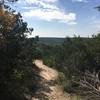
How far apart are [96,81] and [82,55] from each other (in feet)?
61.1

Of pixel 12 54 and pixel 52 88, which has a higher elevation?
pixel 12 54

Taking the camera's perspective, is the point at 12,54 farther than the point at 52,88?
No

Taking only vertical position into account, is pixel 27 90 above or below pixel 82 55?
below

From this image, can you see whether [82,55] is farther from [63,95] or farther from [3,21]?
[3,21]

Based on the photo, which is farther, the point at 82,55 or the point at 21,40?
the point at 82,55

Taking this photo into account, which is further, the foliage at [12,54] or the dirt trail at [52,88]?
the dirt trail at [52,88]

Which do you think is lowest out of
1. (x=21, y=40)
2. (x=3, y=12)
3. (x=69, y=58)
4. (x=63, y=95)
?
(x=63, y=95)

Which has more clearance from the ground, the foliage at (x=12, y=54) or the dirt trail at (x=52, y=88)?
the foliage at (x=12, y=54)

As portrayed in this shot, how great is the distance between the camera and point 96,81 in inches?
297

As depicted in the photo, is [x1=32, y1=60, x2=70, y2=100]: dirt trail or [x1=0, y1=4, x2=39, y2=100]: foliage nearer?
[x1=0, y1=4, x2=39, y2=100]: foliage

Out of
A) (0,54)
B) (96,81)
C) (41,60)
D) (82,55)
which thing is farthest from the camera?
(41,60)

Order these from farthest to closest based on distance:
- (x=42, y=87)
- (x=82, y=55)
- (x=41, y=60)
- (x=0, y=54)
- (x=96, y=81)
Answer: (x=41, y=60)
(x=82, y=55)
(x=42, y=87)
(x=0, y=54)
(x=96, y=81)

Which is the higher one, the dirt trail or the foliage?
the foliage

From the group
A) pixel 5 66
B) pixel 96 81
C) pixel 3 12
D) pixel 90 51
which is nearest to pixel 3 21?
pixel 3 12
